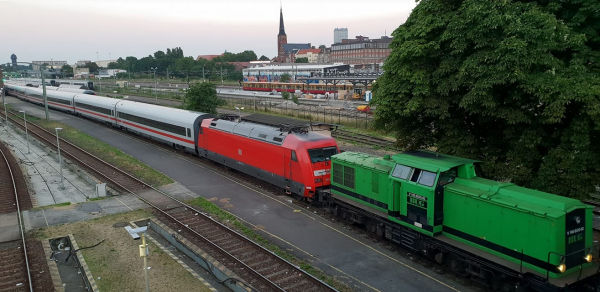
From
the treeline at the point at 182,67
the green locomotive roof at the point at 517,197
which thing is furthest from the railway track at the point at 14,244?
the treeline at the point at 182,67

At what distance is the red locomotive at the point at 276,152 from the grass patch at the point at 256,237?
3.93 metres

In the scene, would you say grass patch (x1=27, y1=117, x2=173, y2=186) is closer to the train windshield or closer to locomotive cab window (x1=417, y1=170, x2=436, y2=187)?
the train windshield

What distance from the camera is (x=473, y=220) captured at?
48.1ft

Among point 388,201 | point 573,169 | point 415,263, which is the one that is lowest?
point 415,263

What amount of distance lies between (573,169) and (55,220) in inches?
962

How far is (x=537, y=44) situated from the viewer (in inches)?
604

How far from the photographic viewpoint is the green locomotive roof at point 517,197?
1267cm

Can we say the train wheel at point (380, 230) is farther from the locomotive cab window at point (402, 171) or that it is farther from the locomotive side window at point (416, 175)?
the locomotive side window at point (416, 175)

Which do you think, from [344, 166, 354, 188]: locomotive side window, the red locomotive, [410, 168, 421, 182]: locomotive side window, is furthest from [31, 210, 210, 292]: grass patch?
[410, 168, 421, 182]: locomotive side window

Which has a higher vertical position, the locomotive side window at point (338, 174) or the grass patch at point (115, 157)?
the locomotive side window at point (338, 174)

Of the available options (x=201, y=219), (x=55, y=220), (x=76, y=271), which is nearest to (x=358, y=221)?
(x=201, y=219)

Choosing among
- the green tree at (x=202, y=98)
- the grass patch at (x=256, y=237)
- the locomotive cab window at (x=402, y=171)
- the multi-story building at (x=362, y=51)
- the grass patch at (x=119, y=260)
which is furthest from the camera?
the multi-story building at (x=362, y=51)

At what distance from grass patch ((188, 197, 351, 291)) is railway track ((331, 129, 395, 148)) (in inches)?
792

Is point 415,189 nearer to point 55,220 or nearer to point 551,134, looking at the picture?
point 551,134
